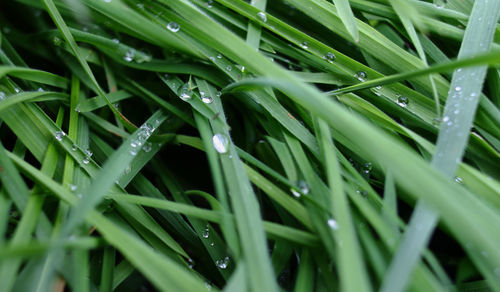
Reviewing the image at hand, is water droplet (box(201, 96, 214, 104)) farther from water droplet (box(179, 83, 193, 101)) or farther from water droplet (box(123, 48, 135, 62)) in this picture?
water droplet (box(123, 48, 135, 62))

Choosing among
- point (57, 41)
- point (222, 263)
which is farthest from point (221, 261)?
point (57, 41)

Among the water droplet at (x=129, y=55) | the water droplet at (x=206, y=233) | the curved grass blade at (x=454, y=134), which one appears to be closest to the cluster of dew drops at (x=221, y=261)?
the water droplet at (x=206, y=233)

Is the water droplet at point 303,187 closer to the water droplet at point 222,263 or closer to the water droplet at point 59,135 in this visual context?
the water droplet at point 222,263

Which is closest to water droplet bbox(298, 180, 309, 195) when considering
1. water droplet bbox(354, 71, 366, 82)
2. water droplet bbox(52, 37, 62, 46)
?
water droplet bbox(354, 71, 366, 82)

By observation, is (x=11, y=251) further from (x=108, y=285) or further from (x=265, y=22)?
(x=265, y=22)

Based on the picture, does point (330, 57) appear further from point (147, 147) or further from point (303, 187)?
point (147, 147)

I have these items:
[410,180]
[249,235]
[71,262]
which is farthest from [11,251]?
[410,180]
